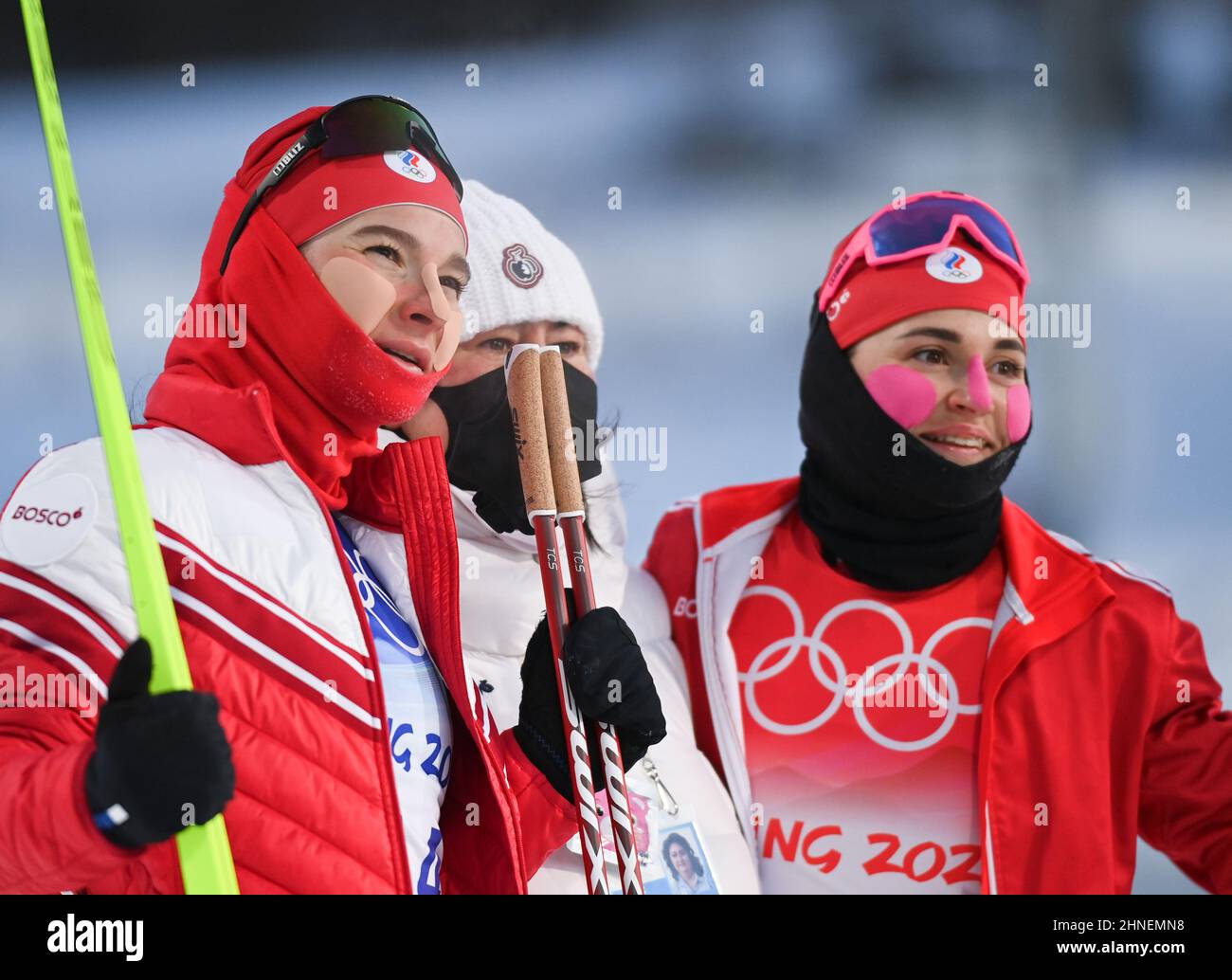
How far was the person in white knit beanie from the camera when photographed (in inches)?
69.9

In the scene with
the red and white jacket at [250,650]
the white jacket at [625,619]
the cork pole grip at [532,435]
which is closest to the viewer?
the red and white jacket at [250,650]

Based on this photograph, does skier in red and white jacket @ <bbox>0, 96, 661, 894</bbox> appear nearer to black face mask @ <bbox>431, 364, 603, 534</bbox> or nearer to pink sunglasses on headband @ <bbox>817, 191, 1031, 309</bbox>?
black face mask @ <bbox>431, 364, 603, 534</bbox>

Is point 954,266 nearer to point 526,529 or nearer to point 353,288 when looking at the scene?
point 526,529

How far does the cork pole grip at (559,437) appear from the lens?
1622 mm

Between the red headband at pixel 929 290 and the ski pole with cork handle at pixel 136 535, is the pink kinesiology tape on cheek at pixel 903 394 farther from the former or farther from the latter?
the ski pole with cork handle at pixel 136 535

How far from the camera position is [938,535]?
1.88m

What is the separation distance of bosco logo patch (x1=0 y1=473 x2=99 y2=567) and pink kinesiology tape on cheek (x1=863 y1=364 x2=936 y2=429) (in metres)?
1.05

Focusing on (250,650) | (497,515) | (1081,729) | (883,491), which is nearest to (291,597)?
(250,650)

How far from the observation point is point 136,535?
1224 mm

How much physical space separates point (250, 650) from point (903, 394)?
96cm

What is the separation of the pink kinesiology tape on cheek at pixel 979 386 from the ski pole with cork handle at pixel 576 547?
580 mm

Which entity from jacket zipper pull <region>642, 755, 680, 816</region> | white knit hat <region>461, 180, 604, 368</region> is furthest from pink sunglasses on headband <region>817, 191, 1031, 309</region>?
jacket zipper pull <region>642, 755, 680, 816</region>

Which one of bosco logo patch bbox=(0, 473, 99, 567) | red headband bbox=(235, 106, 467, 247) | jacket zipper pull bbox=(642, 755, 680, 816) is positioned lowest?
jacket zipper pull bbox=(642, 755, 680, 816)

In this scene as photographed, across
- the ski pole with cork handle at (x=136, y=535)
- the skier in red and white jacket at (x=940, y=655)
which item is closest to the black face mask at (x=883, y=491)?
the skier in red and white jacket at (x=940, y=655)
